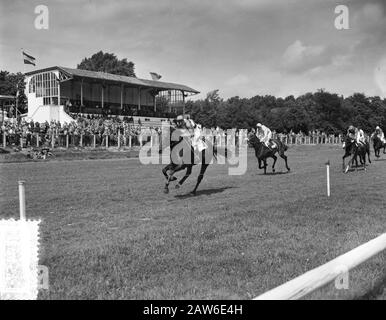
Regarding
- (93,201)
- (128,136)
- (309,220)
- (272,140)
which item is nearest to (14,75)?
(128,136)

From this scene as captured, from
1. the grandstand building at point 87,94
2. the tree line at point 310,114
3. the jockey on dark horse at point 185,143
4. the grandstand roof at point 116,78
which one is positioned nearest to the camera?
the jockey on dark horse at point 185,143

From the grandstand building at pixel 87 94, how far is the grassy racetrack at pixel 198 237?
103 feet

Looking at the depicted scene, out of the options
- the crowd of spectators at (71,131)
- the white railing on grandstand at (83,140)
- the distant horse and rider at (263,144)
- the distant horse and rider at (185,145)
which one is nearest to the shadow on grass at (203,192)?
the distant horse and rider at (185,145)

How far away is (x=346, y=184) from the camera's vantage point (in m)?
15.1

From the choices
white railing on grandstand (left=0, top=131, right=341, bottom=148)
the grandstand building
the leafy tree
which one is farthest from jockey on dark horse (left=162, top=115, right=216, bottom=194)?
the leafy tree

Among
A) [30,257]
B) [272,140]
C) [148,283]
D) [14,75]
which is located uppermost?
[14,75]

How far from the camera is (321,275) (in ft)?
11.3

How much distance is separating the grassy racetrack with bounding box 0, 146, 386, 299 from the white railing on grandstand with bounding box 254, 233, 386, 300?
883 mm

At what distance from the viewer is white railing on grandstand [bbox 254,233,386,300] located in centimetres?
304

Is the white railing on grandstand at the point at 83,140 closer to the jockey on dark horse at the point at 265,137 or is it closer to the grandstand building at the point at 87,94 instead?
the grandstand building at the point at 87,94

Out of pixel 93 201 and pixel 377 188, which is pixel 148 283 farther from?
pixel 377 188

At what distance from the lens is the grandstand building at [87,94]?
44.2 meters
